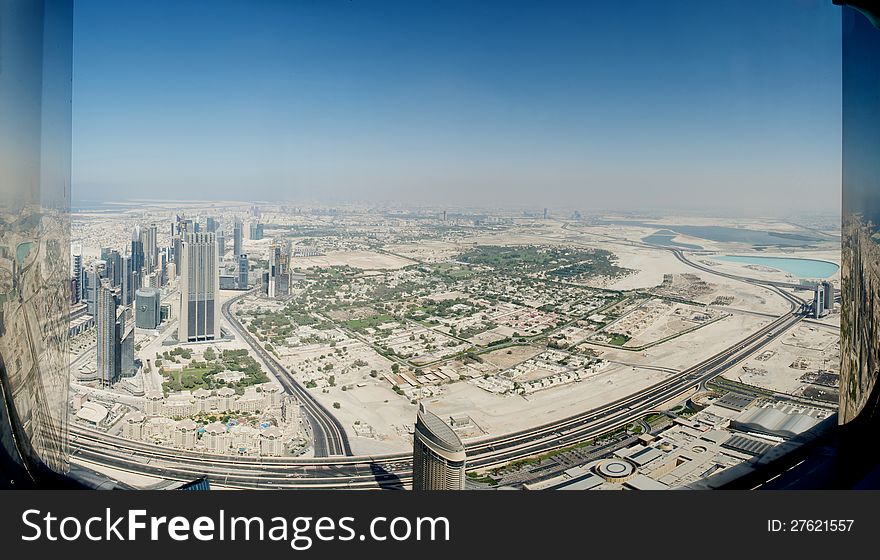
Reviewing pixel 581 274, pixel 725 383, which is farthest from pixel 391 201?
pixel 725 383

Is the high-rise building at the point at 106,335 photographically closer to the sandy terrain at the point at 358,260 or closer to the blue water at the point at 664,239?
the sandy terrain at the point at 358,260

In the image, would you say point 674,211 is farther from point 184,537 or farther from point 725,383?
point 184,537

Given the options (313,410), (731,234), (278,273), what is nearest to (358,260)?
(278,273)

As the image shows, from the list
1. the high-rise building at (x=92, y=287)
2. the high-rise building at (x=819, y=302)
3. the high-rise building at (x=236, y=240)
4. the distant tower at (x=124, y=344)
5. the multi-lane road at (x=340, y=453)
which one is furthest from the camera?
the high-rise building at (x=236, y=240)

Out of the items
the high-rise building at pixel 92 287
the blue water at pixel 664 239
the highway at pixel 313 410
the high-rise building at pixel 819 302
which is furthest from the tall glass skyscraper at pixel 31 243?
the blue water at pixel 664 239

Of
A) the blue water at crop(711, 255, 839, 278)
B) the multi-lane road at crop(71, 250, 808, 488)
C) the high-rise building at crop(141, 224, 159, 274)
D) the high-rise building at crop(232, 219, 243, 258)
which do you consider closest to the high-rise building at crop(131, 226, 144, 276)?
the high-rise building at crop(141, 224, 159, 274)

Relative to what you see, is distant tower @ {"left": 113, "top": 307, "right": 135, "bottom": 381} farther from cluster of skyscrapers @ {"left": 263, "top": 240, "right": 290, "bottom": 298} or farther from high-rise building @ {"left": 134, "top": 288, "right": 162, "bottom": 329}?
cluster of skyscrapers @ {"left": 263, "top": 240, "right": 290, "bottom": 298}

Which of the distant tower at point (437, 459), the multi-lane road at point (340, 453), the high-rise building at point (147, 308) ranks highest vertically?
the high-rise building at point (147, 308)
